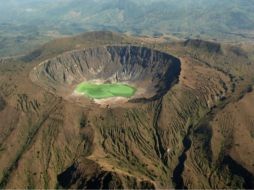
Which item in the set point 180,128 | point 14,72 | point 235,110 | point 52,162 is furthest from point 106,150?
point 14,72

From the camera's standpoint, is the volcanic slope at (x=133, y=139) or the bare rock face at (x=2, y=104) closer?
the volcanic slope at (x=133, y=139)

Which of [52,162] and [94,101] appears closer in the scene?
[52,162]

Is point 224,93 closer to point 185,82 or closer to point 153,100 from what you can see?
point 185,82

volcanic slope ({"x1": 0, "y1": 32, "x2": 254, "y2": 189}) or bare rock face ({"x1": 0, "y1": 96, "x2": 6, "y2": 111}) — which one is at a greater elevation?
bare rock face ({"x1": 0, "y1": 96, "x2": 6, "y2": 111})

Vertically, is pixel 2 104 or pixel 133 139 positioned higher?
pixel 2 104

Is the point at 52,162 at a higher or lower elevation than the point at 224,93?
lower

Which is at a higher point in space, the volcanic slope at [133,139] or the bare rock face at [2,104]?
the bare rock face at [2,104]

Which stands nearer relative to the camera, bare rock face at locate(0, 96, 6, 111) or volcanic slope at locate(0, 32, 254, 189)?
volcanic slope at locate(0, 32, 254, 189)

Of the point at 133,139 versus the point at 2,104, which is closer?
the point at 133,139
